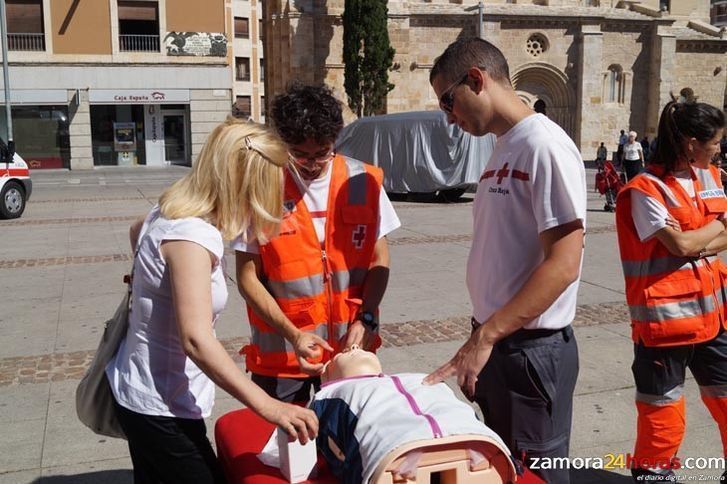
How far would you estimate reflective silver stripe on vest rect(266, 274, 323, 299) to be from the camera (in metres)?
3.00

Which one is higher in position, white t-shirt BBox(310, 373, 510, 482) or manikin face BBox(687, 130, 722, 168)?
manikin face BBox(687, 130, 722, 168)

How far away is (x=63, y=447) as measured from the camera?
429cm

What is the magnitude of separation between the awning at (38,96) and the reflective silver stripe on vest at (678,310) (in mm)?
31899

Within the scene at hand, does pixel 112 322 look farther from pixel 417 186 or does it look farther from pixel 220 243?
pixel 417 186

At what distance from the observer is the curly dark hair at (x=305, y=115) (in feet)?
9.46

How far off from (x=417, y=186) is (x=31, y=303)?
12641 millimetres

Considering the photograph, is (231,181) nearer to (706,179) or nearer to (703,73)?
(706,179)

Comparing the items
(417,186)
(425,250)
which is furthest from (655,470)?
(417,186)

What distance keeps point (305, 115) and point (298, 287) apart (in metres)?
0.70

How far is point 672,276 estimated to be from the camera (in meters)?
3.38

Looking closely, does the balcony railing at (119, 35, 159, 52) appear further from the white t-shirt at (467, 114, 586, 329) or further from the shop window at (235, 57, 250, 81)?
the white t-shirt at (467, 114, 586, 329)

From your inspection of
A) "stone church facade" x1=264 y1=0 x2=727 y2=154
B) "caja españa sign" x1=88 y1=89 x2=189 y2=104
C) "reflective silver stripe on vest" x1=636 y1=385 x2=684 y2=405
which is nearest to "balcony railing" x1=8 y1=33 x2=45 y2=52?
"caja españa sign" x1=88 y1=89 x2=189 y2=104

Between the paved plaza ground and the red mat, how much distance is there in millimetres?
1686

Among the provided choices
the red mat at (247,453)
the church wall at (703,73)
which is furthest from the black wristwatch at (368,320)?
the church wall at (703,73)
